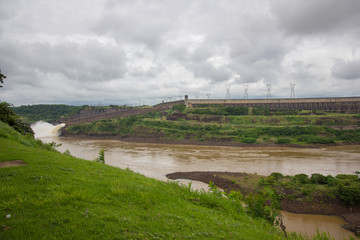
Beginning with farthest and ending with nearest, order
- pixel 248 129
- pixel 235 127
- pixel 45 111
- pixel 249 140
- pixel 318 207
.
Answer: pixel 45 111 → pixel 235 127 → pixel 248 129 → pixel 249 140 → pixel 318 207

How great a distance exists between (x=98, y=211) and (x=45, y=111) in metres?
115

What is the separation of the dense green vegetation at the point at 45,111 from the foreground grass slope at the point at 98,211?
95.1m

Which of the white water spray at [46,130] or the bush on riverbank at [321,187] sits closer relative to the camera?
the bush on riverbank at [321,187]

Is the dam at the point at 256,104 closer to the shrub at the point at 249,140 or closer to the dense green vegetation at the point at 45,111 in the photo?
the dense green vegetation at the point at 45,111

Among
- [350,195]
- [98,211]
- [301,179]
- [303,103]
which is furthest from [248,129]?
[98,211]

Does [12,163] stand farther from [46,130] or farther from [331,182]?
[46,130]

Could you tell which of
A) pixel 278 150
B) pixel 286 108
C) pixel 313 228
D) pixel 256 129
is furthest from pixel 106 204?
pixel 286 108

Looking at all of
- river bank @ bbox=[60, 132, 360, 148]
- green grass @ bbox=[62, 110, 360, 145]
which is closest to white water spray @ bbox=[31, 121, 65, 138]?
green grass @ bbox=[62, 110, 360, 145]

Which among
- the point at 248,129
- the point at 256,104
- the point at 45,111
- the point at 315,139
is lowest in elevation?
the point at 315,139

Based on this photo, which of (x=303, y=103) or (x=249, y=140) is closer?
(x=249, y=140)

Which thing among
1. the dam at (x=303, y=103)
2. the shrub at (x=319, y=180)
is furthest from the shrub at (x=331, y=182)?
the dam at (x=303, y=103)

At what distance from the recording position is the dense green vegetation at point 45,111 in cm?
9250

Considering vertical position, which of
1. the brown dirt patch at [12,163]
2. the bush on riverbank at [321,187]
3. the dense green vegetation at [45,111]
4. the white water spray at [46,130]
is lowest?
the bush on riverbank at [321,187]

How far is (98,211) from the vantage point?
4.46m
